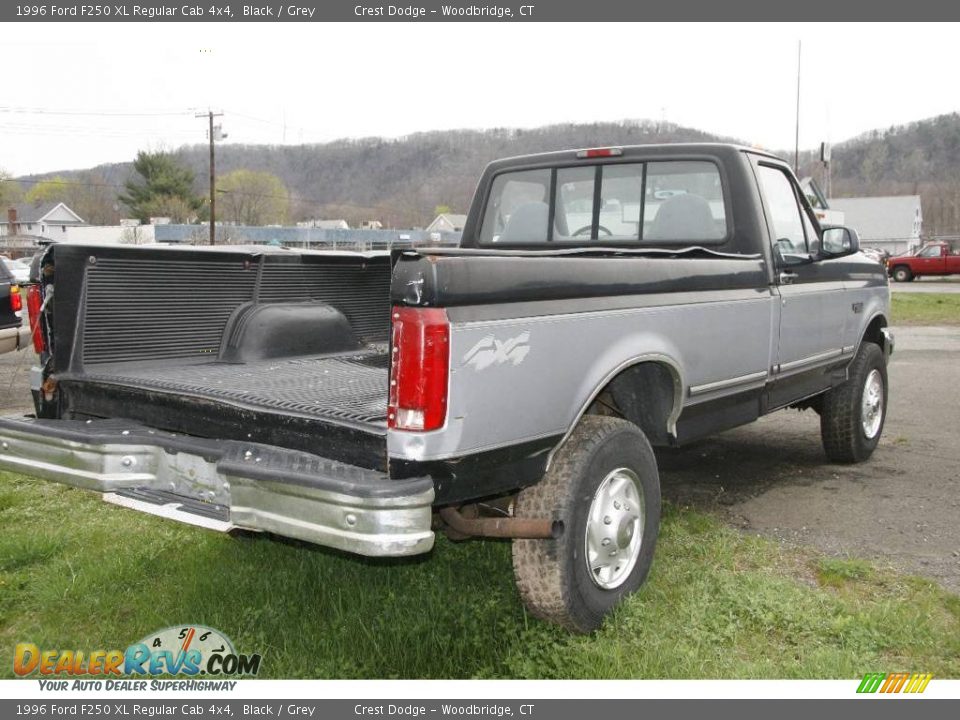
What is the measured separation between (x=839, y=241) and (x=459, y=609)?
3497 mm

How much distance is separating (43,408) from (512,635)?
2230 millimetres

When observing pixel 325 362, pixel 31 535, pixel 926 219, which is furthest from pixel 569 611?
pixel 926 219

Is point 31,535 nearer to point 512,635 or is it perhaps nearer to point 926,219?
point 512,635

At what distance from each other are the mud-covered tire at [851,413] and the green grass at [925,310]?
1244 cm

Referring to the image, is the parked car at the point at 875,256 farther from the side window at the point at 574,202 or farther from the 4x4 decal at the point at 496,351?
the 4x4 decal at the point at 496,351

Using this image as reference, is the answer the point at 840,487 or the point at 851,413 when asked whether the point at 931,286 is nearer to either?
the point at 851,413

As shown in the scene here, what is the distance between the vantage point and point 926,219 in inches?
4434

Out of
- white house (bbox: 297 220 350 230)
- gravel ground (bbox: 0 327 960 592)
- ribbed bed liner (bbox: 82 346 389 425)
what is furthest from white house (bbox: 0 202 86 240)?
ribbed bed liner (bbox: 82 346 389 425)

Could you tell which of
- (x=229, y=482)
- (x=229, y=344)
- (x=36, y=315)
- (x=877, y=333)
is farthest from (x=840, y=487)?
(x=36, y=315)

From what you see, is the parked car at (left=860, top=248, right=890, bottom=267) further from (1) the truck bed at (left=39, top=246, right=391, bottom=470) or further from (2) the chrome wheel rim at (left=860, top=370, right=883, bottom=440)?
(1) the truck bed at (left=39, top=246, right=391, bottom=470)

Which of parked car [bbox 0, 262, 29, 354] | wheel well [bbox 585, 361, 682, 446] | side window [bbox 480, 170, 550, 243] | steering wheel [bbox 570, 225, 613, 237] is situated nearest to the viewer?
wheel well [bbox 585, 361, 682, 446]

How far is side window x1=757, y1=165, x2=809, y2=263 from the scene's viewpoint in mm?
4863

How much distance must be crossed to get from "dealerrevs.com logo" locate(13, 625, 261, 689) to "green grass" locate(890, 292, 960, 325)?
16840 millimetres

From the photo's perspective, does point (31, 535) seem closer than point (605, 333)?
No
